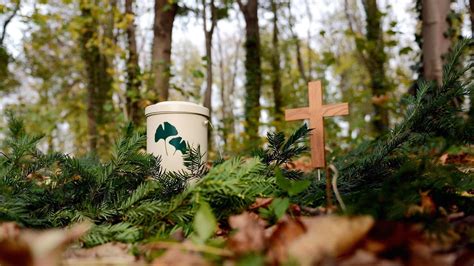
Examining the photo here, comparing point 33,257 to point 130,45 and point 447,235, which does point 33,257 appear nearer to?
point 447,235

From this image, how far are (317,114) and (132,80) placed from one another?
3.92 m

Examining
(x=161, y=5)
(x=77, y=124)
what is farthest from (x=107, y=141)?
(x=77, y=124)

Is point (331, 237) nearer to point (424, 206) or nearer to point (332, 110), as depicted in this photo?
point (424, 206)

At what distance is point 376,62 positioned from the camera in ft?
23.9

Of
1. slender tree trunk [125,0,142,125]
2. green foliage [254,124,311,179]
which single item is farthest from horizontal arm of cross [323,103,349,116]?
slender tree trunk [125,0,142,125]

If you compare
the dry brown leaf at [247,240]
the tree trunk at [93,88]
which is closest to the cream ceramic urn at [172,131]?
the dry brown leaf at [247,240]

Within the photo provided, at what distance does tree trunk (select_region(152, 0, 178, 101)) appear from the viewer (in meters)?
4.27

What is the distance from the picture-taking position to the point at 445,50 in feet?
8.98

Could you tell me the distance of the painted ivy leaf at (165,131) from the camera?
1.41 m

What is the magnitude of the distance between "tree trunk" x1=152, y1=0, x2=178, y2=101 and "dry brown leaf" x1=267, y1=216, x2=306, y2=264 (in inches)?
149

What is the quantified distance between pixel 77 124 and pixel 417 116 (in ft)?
A: 37.9

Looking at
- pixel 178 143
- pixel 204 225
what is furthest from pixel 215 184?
pixel 178 143

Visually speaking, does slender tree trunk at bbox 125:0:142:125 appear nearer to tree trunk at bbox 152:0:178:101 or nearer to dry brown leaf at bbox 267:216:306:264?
tree trunk at bbox 152:0:178:101

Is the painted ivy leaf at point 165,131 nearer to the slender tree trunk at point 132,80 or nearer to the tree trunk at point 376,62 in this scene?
the slender tree trunk at point 132,80
